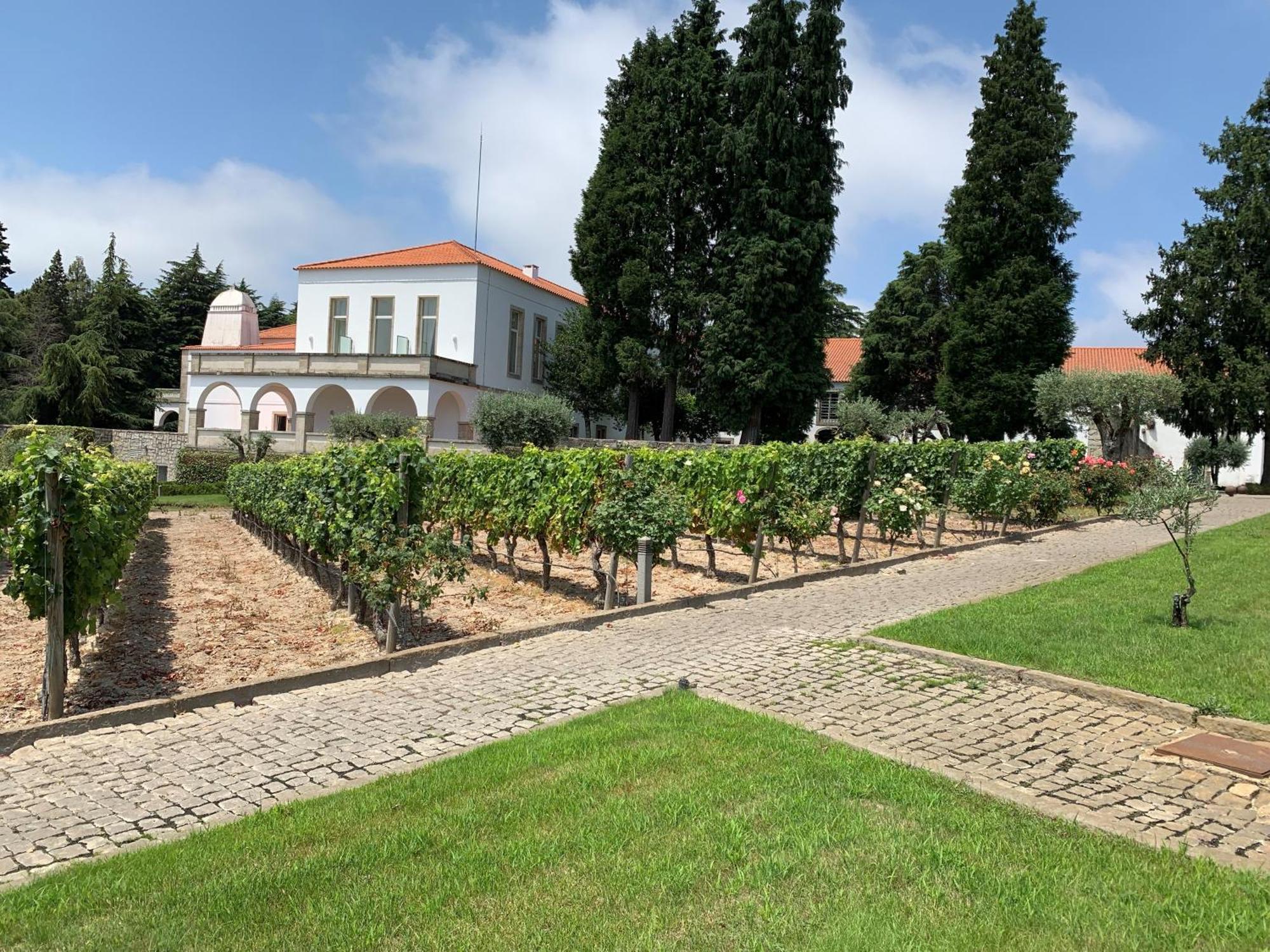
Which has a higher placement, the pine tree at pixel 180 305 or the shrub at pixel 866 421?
the pine tree at pixel 180 305

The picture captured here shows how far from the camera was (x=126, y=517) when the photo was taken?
35.8 ft

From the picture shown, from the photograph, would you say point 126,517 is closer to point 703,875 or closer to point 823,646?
point 823,646

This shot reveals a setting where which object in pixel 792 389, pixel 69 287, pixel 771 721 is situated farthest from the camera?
pixel 69 287

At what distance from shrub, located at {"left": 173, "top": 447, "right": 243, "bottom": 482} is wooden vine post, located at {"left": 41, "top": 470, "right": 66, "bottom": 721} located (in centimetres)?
2999

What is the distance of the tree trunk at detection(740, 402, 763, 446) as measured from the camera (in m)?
32.3

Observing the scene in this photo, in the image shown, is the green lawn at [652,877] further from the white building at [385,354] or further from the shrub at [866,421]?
the shrub at [866,421]

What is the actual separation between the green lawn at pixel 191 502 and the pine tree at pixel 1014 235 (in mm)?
29463

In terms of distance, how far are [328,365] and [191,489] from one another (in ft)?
24.7

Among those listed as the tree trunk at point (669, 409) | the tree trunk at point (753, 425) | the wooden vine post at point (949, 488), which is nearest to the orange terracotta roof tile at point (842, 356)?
the tree trunk at point (669, 409)

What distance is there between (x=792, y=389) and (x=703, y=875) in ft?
97.1

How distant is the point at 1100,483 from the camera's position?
66.5 feet

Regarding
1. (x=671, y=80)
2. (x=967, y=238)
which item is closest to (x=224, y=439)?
(x=671, y=80)

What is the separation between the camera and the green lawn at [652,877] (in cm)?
295

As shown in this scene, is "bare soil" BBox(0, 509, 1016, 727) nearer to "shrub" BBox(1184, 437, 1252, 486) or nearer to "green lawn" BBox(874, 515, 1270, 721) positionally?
"green lawn" BBox(874, 515, 1270, 721)
